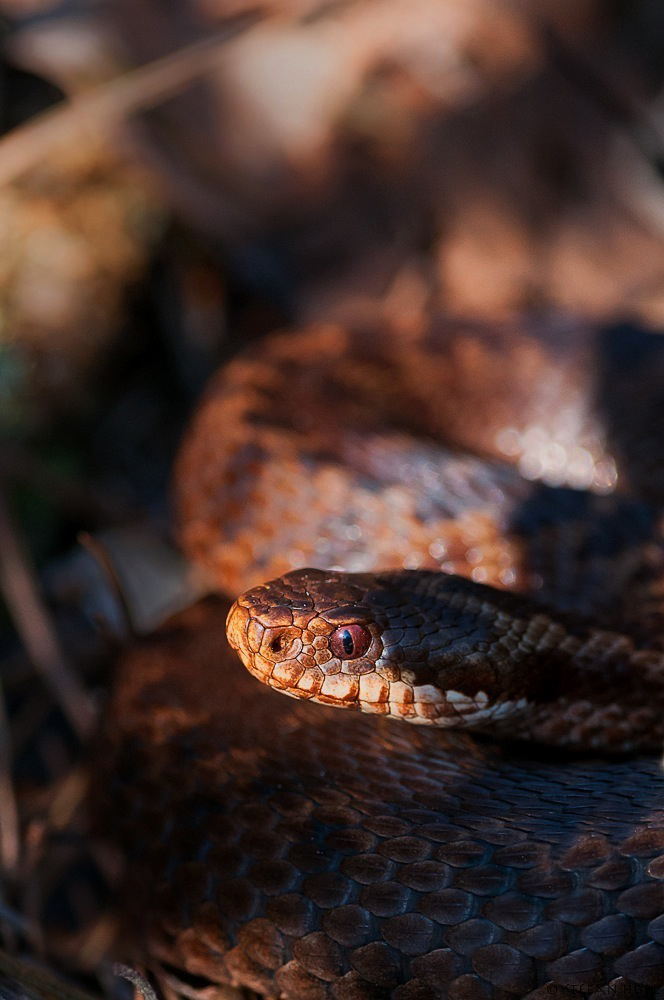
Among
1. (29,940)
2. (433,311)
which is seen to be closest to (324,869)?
(29,940)

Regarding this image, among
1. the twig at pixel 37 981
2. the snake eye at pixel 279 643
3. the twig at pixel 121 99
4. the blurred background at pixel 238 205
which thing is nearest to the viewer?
the twig at pixel 37 981

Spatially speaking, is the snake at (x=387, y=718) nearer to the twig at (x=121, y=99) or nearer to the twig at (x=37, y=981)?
the twig at (x=37, y=981)

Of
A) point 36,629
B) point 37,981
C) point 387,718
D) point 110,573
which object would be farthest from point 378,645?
point 36,629

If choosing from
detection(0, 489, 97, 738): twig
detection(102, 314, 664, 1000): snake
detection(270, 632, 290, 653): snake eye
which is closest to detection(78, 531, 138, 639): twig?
detection(102, 314, 664, 1000): snake

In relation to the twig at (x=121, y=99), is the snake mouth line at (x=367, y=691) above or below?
below

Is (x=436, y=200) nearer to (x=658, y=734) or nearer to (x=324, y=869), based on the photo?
(x=658, y=734)

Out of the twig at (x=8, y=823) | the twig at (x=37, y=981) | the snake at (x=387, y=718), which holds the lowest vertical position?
the twig at (x=37, y=981)

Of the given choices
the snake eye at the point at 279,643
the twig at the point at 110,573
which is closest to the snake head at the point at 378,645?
the snake eye at the point at 279,643

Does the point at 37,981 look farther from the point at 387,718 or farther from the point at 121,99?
the point at 121,99
